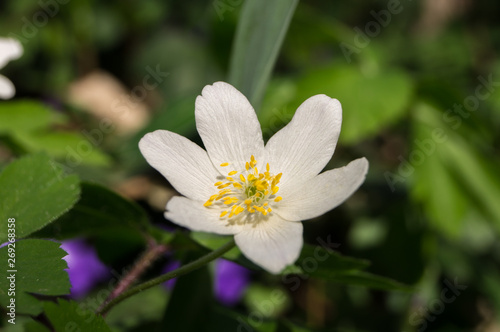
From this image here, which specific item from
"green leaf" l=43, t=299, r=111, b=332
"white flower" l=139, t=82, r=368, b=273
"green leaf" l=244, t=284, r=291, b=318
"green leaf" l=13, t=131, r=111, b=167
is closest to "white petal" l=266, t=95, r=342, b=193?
"white flower" l=139, t=82, r=368, b=273

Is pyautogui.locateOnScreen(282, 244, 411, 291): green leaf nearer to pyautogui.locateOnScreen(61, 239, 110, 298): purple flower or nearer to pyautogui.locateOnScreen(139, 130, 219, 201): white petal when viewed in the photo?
pyautogui.locateOnScreen(139, 130, 219, 201): white petal

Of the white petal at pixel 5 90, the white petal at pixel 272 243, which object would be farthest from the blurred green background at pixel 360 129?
the white petal at pixel 272 243

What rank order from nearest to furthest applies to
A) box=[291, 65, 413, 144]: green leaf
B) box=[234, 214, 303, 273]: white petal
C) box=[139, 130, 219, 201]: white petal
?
box=[234, 214, 303, 273]: white petal
box=[139, 130, 219, 201]: white petal
box=[291, 65, 413, 144]: green leaf

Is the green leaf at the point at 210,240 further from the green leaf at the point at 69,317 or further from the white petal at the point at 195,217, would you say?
the green leaf at the point at 69,317

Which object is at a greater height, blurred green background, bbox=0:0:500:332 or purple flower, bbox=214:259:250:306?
blurred green background, bbox=0:0:500:332

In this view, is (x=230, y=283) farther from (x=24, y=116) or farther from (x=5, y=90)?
(x=5, y=90)

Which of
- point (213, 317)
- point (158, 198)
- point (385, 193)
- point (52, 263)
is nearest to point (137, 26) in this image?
point (158, 198)
